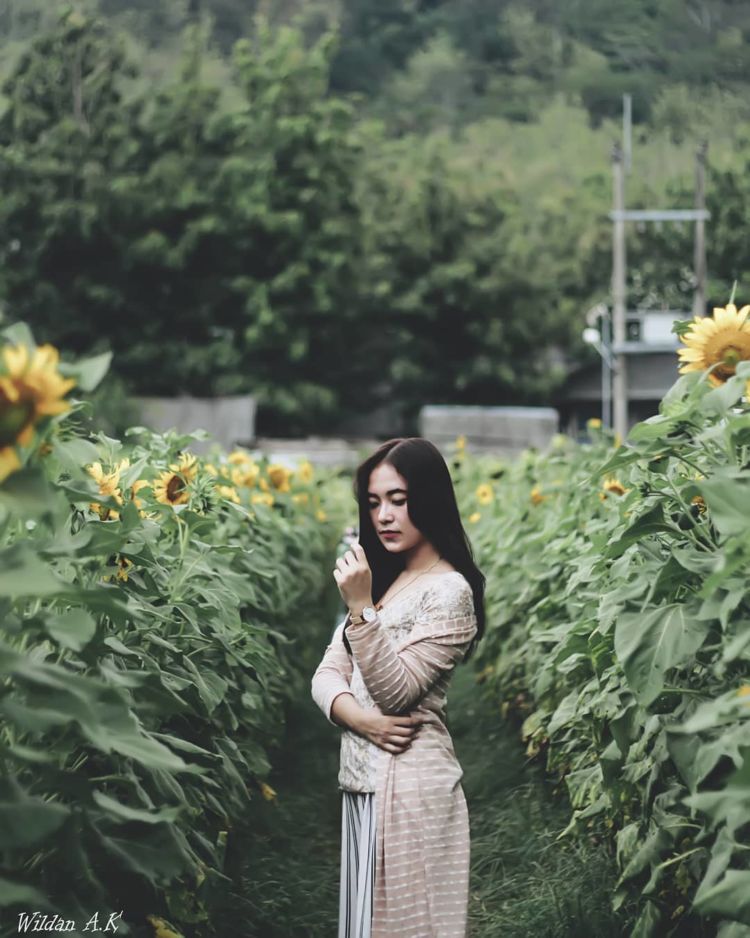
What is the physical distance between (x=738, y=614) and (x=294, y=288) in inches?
1278

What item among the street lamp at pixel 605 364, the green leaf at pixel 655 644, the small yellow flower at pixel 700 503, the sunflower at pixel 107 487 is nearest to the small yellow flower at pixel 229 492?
the sunflower at pixel 107 487

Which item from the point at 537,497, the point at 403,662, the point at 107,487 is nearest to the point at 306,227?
the point at 537,497

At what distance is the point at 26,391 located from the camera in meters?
1.90

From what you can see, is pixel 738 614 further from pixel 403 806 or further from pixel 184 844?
pixel 184 844

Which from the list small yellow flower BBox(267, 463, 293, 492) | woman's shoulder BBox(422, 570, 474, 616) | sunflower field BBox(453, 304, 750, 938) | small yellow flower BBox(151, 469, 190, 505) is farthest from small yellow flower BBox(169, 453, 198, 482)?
small yellow flower BBox(267, 463, 293, 492)

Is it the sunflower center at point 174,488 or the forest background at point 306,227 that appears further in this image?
the forest background at point 306,227

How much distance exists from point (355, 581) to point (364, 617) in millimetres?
69

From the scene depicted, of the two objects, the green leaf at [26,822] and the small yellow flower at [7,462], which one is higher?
the small yellow flower at [7,462]

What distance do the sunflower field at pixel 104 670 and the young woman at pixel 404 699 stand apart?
30 centimetres

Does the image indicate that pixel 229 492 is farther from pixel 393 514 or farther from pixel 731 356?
pixel 731 356

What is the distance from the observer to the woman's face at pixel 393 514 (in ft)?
9.96

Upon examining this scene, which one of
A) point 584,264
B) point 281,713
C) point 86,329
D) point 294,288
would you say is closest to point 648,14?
point 584,264

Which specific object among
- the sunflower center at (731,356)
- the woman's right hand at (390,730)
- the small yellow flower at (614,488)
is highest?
the sunflower center at (731,356)

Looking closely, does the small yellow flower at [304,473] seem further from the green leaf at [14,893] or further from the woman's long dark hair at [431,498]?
the green leaf at [14,893]
